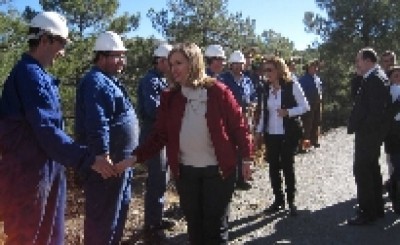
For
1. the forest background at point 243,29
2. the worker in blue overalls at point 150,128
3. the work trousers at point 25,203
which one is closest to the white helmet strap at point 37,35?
the work trousers at point 25,203

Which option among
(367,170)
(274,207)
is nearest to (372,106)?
(367,170)

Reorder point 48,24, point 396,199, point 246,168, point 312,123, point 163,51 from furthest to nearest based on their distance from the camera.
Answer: point 312,123 → point 396,199 → point 163,51 → point 246,168 → point 48,24

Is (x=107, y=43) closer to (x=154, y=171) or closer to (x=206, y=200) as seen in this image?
(x=206, y=200)

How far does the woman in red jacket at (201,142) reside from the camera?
13.8ft

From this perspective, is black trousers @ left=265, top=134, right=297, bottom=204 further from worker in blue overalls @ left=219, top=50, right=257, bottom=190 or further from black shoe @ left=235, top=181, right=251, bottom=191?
black shoe @ left=235, top=181, right=251, bottom=191

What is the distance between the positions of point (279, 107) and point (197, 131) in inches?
105

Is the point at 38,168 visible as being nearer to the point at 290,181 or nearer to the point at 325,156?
the point at 290,181

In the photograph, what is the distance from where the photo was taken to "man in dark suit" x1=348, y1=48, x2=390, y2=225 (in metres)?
5.99

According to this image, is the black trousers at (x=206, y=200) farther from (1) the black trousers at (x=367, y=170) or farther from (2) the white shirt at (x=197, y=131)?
(1) the black trousers at (x=367, y=170)

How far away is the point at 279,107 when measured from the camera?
668 cm

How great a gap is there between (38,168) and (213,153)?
1410 millimetres

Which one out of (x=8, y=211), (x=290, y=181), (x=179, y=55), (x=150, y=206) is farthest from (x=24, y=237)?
(x=290, y=181)

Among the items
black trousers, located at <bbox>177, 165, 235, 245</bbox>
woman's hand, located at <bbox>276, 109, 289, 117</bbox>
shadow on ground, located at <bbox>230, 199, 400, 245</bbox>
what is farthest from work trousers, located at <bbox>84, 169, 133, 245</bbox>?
woman's hand, located at <bbox>276, 109, 289, 117</bbox>

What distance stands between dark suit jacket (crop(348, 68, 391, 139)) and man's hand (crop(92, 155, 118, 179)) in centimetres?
335
